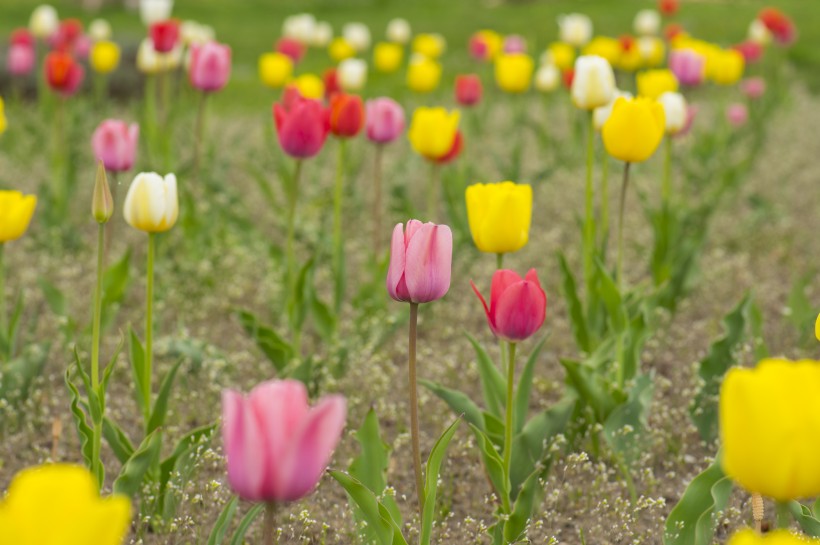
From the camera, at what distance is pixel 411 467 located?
308 cm

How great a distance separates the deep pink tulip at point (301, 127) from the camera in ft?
10.2

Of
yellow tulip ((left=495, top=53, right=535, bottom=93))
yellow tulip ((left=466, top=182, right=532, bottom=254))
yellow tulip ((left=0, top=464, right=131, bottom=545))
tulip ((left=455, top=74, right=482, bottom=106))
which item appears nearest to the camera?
yellow tulip ((left=0, top=464, right=131, bottom=545))

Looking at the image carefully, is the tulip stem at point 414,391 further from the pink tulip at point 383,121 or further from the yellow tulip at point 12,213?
the pink tulip at point 383,121

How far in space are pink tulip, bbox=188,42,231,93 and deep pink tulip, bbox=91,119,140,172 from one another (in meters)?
0.77

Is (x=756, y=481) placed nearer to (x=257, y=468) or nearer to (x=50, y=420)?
(x=257, y=468)

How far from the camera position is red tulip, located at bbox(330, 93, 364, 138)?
3.51m

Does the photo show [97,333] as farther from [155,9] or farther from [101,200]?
[155,9]

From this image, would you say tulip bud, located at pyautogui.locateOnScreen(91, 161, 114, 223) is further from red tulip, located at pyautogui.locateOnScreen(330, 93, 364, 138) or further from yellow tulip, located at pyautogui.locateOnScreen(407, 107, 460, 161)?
yellow tulip, located at pyautogui.locateOnScreen(407, 107, 460, 161)

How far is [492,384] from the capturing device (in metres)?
2.78

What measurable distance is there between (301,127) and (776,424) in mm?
2126

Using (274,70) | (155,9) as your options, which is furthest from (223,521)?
(155,9)

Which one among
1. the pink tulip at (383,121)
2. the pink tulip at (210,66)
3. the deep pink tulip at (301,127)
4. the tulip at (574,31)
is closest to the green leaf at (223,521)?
the deep pink tulip at (301,127)

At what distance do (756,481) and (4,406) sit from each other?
2.55 m

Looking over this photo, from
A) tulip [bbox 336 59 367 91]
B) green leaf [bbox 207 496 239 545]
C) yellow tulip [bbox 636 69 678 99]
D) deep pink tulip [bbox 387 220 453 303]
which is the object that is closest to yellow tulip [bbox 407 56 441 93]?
tulip [bbox 336 59 367 91]
